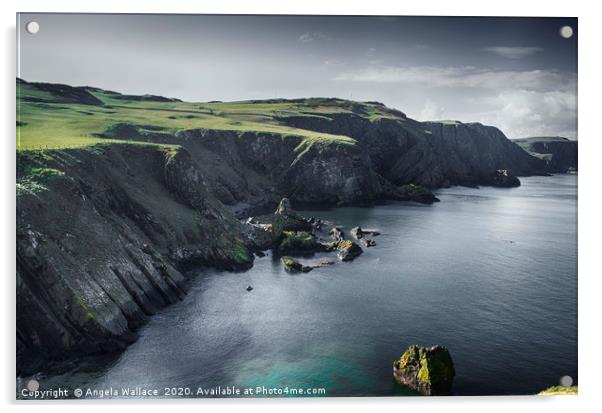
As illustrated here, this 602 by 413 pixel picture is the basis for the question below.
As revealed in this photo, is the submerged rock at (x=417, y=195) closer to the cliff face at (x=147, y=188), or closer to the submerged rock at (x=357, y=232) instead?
the cliff face at (x=147, y=188)

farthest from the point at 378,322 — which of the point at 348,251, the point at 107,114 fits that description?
the point at 107,114

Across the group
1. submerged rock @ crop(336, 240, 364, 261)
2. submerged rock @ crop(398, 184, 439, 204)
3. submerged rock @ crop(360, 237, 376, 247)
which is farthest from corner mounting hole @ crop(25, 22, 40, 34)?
submerged rock @ crop(398, 184, 439, 204)

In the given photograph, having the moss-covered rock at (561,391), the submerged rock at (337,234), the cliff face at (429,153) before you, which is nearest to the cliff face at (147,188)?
the cliff face at (429,153)

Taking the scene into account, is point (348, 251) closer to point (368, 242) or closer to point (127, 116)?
point (368, 242)

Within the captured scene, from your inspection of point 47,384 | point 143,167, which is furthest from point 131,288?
point 143,167

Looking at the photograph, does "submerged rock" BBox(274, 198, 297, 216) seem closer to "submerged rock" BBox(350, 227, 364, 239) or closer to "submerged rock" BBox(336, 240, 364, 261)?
"submerged rock" BBox(350, 227, 364, 239)
